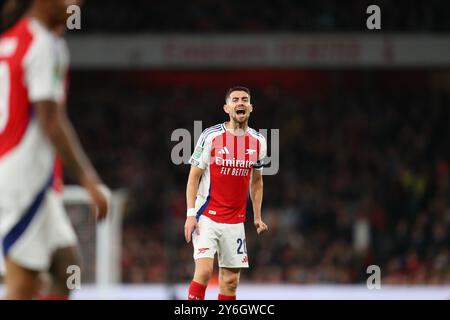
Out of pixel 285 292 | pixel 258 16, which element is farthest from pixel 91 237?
pixel 258 16

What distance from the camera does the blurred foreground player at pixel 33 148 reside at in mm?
3865

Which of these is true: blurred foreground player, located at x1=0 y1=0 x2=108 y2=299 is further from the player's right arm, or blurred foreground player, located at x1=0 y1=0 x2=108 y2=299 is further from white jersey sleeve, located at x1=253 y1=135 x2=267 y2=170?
white jersey sleeve, located at x1=253 y1=135 x2=267 y2=170

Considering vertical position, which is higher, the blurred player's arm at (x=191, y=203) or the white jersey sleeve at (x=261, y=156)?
the white jersey sleeve at (x=261, y=156)

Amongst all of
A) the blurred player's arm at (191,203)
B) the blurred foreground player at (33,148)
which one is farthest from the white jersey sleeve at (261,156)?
the blurred foreground player at (33,148)

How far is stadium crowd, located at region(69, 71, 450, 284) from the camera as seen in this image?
49.1ft

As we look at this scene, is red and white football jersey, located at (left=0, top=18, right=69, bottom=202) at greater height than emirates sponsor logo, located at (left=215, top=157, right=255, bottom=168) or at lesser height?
lesser

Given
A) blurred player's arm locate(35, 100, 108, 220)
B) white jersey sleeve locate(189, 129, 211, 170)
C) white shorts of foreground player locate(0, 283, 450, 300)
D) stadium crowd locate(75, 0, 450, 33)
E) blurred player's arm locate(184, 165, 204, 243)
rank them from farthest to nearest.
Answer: stadium crowd locate(75, 0, 450, 33) < white shorts of foreground player locate(0, 283, 450, 300) < white jersey sleeve locate(189, 129, 211, 170) < blurred player's arm locate(184, 165, 204, 243) < blurred player's arm locate(35, 100, 108, 220)

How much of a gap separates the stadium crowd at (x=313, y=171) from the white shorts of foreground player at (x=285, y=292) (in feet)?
5.03

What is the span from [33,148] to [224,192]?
2.89 meters

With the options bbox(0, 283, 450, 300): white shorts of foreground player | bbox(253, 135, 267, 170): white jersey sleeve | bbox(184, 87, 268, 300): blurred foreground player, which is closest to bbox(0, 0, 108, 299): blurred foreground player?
bbox(184, 87, 268, 300): blurred foreground player

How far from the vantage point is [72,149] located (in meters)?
3.85

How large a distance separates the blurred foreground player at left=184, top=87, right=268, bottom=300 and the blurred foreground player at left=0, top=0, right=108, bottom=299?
2.64 meters

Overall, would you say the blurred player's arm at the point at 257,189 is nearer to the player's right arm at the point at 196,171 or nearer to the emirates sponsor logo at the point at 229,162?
the emirates sponsor logo at the point at 229,162
